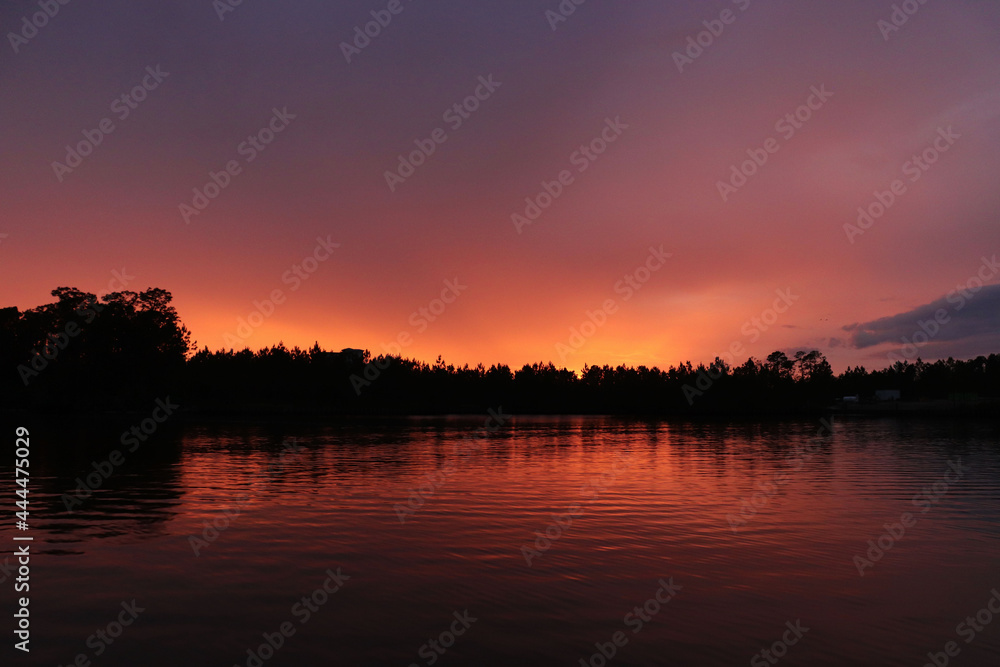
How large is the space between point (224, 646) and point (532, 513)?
Result: 15485 millimetres

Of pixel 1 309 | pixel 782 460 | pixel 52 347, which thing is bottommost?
pixel 782 460

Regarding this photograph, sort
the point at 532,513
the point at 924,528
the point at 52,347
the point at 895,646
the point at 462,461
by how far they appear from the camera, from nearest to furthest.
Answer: the point at 895,646
the point at 924,528
the point at 532,513
the point at 462,461
the point at 52,347

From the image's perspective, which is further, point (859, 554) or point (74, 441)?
point (74, 441)

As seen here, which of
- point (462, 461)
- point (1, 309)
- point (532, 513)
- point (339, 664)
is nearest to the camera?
point (339, 664)

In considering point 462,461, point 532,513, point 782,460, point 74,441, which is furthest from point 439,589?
point 74,441

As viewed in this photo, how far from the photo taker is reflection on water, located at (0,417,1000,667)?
1198 centimetres

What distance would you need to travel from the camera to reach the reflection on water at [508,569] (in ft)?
39.3

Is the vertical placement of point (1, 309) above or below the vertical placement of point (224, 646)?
above

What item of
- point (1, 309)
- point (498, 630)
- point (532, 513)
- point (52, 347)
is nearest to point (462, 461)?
point (532, 513)

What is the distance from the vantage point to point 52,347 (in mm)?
143375

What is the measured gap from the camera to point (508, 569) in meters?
17.1

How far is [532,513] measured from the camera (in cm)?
2595

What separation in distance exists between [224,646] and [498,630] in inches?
184

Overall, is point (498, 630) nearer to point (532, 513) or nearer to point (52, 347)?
point (532, 513)
